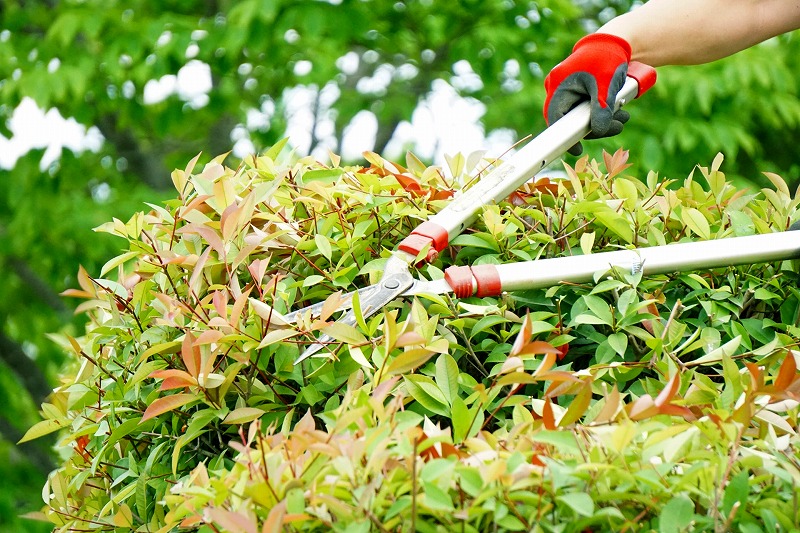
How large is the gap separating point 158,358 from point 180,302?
0.44 ft

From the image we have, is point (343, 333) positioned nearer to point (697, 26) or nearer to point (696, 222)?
point (696, 222)

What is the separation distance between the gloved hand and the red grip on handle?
1.4 inches

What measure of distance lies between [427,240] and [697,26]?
1.04 meters

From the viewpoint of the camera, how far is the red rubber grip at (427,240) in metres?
1.53

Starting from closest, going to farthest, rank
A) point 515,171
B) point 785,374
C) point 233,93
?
point 785,374
point 515,171
point 233,93

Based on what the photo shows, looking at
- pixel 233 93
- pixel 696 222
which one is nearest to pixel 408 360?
pixel 696 222

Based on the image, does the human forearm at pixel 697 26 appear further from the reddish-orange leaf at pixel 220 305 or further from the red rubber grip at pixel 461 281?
the reddish-orange leaf at pixel 220 305

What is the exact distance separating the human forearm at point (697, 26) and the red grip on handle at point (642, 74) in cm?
5

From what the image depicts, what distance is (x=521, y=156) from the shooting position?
173cm

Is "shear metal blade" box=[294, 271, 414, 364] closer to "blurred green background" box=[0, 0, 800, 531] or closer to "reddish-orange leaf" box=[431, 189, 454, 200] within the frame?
"reddish-orange leaf" box=[431, 189, 454, 200]

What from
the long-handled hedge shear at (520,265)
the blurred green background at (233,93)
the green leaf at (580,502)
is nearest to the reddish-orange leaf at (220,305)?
the long-handled hedge shear at (520,265)

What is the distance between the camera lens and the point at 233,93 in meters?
5.68

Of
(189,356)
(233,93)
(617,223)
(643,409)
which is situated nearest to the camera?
(643,409)

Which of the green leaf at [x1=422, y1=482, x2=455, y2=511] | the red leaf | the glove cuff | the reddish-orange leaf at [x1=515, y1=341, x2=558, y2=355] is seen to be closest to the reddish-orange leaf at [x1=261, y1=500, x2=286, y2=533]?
the green leaf at [x1=422, y1=482, x2=455, y2=511]
